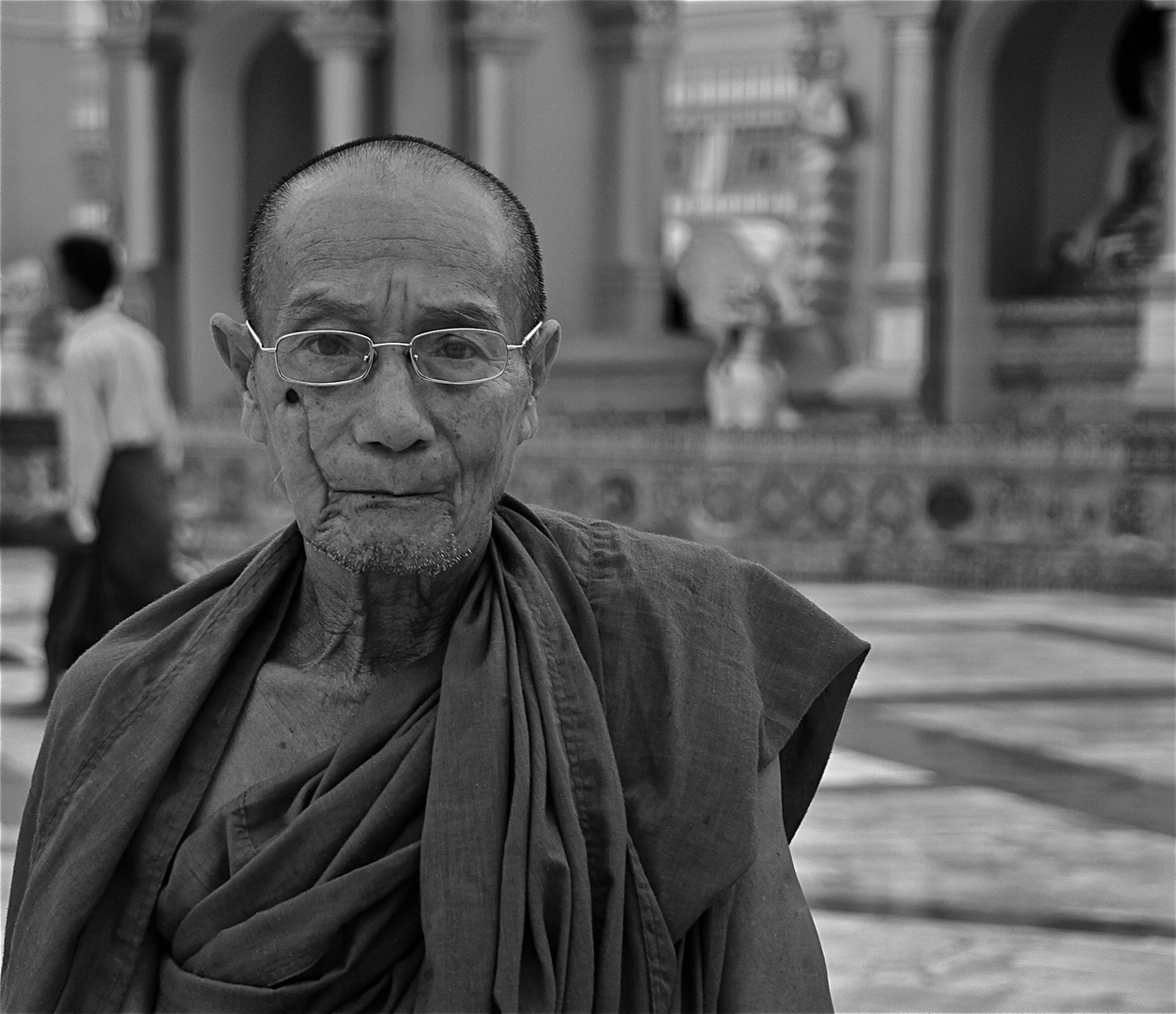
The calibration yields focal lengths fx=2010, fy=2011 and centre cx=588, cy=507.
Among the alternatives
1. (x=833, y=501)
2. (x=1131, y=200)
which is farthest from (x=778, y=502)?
(x=1131, y=200)

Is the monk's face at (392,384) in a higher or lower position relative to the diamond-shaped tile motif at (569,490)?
higher

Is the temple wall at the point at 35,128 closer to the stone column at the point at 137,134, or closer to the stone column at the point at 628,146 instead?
the stone column at the point at 137,134

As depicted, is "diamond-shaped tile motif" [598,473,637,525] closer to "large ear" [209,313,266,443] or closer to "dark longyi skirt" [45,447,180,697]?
"dark longyi skirt" [45,447,180,697]

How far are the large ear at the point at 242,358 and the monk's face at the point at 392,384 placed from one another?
0.07m

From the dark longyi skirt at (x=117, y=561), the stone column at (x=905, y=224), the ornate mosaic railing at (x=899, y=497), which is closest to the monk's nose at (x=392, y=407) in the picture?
the dark longyi skirt at (x=117, y=561)

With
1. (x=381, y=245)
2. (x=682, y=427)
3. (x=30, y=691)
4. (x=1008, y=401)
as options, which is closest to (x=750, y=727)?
(x=381, y=245)

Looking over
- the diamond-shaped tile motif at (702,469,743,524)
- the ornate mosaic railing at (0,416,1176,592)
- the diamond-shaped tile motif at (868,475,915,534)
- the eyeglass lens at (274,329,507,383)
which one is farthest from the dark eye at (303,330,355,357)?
the diamond-shaped tile motif at (702,469,743,524)

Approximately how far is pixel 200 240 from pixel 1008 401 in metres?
6.05

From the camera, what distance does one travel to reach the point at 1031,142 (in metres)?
14.7

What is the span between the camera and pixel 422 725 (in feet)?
5.09

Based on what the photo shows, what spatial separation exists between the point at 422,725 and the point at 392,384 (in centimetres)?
27

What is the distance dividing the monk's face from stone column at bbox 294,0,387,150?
12.3 meters

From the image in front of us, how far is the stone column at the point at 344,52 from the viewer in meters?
13.6

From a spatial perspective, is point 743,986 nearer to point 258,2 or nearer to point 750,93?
point 258,2
